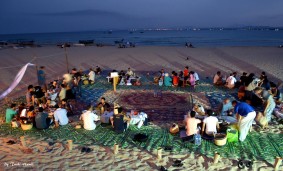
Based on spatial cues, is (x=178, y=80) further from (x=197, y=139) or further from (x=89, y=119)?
(x=89, y=119)

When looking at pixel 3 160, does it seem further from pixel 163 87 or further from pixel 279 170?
pixel 163 87

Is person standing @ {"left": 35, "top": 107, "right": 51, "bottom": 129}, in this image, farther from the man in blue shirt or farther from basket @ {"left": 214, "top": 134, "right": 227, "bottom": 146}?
the man in blue shirt

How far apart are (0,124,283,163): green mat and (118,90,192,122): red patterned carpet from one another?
1326 millimetres

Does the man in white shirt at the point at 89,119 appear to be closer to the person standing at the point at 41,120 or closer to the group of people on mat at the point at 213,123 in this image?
the person standing at the point at 41,120

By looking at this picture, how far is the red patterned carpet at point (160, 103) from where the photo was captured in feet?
34.7

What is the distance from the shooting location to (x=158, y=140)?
834 centimetres

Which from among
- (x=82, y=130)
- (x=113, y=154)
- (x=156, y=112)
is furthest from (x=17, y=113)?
(x=156, y=112)

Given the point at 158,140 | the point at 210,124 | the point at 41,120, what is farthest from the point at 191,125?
the point at 41,120

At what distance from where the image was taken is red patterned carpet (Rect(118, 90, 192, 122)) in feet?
34.7

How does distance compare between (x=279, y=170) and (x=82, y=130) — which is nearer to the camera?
(x=279, y=170)

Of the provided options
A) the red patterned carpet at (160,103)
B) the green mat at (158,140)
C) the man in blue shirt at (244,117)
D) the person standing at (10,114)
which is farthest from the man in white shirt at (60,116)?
the man in blue shirt at (244,117)

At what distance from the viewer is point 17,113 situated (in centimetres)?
999

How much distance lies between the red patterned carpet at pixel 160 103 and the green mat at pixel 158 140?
1.33 m

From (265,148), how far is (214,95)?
592 centimetres
